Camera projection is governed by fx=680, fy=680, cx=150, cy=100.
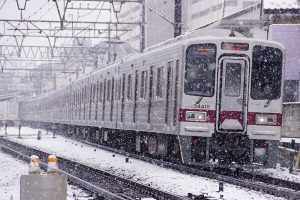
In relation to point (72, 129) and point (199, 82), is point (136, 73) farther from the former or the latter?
point (72, 129)

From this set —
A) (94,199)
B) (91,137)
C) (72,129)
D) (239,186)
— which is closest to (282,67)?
(239,186)

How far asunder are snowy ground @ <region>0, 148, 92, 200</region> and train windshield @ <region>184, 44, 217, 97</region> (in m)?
4.31

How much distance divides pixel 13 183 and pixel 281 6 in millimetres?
16635

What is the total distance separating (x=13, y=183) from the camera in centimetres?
1365

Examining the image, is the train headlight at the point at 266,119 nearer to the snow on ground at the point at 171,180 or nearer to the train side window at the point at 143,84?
the snow on ground at the point at 171,180

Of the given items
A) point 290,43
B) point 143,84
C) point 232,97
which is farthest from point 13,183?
point 290,43

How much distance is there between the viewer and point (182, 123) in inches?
618

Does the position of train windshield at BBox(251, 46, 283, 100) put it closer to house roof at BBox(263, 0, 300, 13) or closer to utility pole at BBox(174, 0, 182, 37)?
utility pole at BBox(174, 0, 182, 37)

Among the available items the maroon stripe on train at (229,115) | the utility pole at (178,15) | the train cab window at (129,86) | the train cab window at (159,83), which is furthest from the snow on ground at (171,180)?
the utility pole at (178,15)

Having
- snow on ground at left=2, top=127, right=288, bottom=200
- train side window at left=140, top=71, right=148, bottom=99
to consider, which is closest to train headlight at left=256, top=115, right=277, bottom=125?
snow on ground at left=2, top=127, right=288, bottom=200

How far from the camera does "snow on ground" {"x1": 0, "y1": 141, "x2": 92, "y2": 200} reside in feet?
36.8

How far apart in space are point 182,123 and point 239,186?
9.15 feet

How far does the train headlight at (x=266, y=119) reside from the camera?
52.5ft

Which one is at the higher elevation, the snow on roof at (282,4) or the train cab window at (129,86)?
the snow on roof at (282,4)
